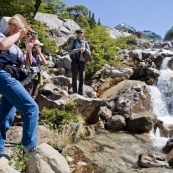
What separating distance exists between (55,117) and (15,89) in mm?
4276

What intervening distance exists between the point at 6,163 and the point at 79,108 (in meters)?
5.41

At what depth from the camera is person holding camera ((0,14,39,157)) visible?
11.5ft

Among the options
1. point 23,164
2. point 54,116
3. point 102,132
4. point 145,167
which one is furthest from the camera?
point 102,132

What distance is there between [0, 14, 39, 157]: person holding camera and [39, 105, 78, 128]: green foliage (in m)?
3.67

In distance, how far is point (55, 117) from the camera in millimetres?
7727

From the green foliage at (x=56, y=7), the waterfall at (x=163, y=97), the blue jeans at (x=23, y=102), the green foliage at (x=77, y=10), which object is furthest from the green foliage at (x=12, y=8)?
the green foliage at (x=77, y=10)

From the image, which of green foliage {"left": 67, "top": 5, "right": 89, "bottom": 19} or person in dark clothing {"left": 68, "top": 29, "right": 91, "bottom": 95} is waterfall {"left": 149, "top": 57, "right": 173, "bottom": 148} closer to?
person in dark clothing {"left": 68, "top": 29, "right": 91, "bottom": 95}

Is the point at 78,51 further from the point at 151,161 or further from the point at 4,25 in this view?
the point at 4,25

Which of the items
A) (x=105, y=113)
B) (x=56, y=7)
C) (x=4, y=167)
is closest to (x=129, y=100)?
(x=105, y=113)

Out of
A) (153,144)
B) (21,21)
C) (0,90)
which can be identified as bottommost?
(153,144)

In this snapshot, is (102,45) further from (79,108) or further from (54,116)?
(54,116)

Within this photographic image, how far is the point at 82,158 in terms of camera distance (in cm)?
648

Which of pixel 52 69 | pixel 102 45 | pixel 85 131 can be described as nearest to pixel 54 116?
pixel 85 131

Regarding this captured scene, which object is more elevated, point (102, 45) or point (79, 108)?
point (102, 45)
